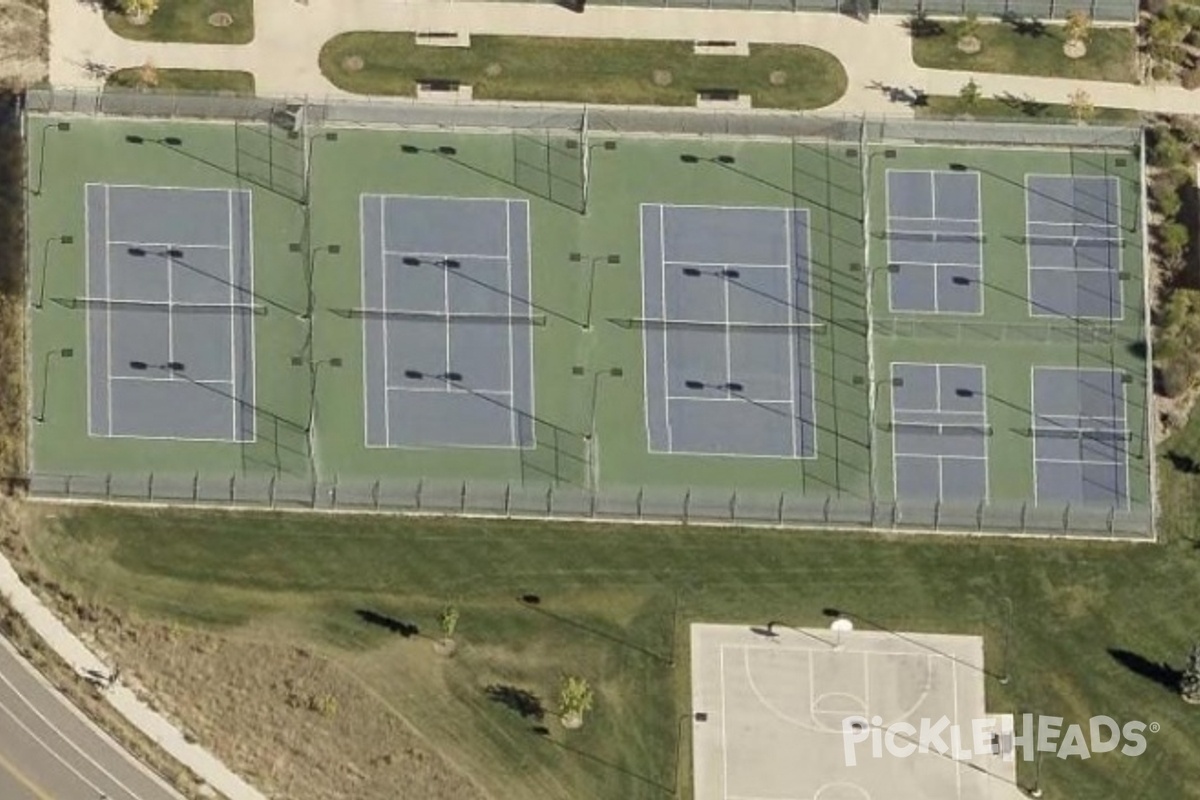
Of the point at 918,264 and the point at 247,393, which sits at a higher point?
the point at 918,264

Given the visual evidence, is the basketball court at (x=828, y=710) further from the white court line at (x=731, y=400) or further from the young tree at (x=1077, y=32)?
the young tree at (x=1077, y=32)

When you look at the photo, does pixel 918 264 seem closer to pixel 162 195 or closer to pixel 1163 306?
pixel 1163 306

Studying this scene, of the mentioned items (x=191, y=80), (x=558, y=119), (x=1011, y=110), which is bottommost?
(x=558, y=119)

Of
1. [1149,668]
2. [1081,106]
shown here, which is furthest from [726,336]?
[1149,668]

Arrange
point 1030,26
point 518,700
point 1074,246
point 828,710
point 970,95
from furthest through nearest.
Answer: point 1030,26, point 970,95, point 1074,246, point 828,710, point 518,700

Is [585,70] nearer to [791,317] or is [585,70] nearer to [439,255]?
[439,255]

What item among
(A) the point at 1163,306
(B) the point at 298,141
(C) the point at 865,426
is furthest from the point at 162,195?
(A) the point at 1163,306

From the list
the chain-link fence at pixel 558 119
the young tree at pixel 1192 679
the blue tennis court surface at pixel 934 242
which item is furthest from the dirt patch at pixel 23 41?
the young tree at pixel 1192 679
